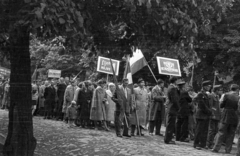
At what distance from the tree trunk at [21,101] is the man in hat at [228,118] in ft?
18.5

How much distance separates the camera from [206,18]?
7.54 m

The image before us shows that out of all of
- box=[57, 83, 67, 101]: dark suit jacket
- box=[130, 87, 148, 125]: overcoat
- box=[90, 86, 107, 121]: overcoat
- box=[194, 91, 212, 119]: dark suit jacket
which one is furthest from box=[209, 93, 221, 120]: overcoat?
box=[57, 83, 67, 101]: dark suit jacket

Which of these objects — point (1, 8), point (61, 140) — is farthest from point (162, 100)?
point (1, 8)

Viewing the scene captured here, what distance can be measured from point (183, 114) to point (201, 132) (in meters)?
1.96

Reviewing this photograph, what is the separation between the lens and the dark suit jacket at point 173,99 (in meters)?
12.3

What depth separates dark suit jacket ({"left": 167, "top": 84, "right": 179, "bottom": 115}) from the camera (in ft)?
40.4

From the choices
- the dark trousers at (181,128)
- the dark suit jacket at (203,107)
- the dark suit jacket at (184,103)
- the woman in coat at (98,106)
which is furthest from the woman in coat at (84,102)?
the dark suit jacket at (203,107)

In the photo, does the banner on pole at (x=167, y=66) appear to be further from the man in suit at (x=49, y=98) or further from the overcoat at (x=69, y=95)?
the man in suit at (x=49, y=98)

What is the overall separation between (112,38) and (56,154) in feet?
9.82

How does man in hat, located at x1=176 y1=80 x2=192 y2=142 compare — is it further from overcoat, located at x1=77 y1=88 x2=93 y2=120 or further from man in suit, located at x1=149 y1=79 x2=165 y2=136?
overcoat, located at x1=77 y1=88 x2=93 y2=120

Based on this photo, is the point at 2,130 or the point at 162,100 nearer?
the point at 2,130

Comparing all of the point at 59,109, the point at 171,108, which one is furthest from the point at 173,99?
the point at 59,109

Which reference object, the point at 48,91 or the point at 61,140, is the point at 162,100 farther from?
the point at 48,91

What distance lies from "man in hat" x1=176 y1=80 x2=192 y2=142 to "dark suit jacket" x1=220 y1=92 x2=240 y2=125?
1766 mm
